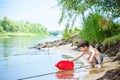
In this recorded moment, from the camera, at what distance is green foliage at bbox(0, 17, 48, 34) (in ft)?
358

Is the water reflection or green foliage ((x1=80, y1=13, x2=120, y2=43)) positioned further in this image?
green foliage ((x1=80, y1=13, x2=120, y2=43))

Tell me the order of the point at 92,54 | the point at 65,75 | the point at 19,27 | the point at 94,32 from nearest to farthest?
the point at 65,75, the point at 92,54, the point at 94,32, the point at 19,27

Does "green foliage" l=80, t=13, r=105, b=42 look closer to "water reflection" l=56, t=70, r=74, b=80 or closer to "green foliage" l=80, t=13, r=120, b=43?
"green foliage" l=80, t=13, r=120, b=43

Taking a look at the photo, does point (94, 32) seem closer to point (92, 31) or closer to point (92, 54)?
point (92, 31)

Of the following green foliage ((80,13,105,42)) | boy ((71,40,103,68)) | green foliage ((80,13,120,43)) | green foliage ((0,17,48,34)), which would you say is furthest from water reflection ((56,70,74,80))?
green foliage ((0,17,48,34))

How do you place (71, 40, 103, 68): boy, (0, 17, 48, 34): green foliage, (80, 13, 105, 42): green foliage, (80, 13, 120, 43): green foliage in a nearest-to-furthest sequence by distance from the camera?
(71, 40, 103, 68): boy
(80, 13, 120, 43): green foliage
(80, 13, 105, 42): green foliage
(0, 17, 48, 34): green foliage

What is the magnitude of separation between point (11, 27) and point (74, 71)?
100652 millimetres

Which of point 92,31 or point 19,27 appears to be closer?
point 92,31

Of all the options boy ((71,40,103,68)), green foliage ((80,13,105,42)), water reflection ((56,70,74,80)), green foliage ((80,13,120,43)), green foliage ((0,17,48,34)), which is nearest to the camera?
water reflection ((56,70,74,80))

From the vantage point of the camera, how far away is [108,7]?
827 cm

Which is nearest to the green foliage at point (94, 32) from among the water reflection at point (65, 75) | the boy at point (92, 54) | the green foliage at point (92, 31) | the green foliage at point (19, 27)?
the green foliage at point (92, 31)

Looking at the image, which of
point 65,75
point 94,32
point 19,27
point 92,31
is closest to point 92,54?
point 65,75

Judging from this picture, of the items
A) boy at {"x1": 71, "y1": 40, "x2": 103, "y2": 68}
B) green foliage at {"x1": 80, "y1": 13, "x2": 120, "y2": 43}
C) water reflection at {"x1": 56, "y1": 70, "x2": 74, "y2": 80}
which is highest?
green foliage at {"x1": 80, "y1": 13, "x2": 120, "y2": 43}

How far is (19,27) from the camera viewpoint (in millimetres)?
115875
